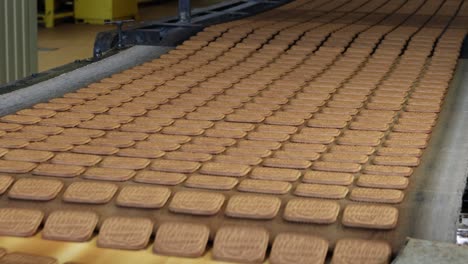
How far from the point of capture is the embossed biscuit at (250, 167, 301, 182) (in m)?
2.94

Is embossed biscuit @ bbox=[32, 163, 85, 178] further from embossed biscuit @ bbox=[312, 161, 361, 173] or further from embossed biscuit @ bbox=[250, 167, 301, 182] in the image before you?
embossed biscuit @ bbox=[312, 161, 361, 173]

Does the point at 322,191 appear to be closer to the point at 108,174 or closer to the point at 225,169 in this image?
the point at 225,169

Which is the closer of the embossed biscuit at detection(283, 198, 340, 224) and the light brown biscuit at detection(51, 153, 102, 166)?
the embossed biscuit at detection(283, 198, 340, 224)

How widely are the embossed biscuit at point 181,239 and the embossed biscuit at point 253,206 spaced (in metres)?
0.11

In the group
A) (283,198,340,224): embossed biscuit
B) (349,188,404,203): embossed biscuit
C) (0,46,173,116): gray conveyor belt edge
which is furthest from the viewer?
(0,46,173,116): gray conveyor belt edge

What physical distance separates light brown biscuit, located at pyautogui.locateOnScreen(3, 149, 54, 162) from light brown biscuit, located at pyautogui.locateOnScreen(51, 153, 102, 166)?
0.12 feet

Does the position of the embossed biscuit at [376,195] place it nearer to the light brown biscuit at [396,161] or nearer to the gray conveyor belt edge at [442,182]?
the gray conveyor belt edge at [442,182]

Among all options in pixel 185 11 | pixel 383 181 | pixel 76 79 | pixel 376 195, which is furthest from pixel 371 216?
pixel 185 11

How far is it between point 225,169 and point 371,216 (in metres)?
0.63

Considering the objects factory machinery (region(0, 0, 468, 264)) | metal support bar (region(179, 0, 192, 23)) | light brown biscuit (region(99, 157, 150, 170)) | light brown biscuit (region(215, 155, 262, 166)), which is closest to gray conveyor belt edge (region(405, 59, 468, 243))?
factory machinery (region(0, 0, 468, 264))

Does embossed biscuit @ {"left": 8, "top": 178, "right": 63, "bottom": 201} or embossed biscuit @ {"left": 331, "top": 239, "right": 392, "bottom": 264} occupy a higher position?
embossed biscuit @ {"left": 8, "top": 178, "right": 63, "bottom": 201}

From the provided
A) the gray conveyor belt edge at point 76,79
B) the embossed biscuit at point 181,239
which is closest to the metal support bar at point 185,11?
the gray conveyor belt edge at point 76,79

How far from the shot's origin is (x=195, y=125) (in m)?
3.76

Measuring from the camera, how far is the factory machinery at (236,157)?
2.56 metres
